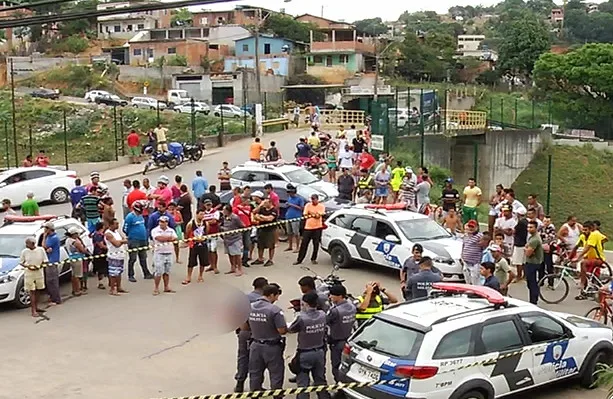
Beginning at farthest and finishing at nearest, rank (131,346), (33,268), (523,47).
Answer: (523,47) → (33,268) → (131,346)

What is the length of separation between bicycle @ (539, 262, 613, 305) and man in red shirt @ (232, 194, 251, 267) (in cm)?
622

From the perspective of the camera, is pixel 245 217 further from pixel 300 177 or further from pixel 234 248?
pixel 300 177

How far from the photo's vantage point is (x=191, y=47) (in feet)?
308

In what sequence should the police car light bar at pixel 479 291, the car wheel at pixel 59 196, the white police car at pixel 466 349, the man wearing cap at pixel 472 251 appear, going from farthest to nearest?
the car wheel at pixel 59 196 → the man wearing cap at pixel 472 251 → the police car light bar at pixel 479 291 → the white police car at pixel 466 349

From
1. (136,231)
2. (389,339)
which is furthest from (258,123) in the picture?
(389,339)

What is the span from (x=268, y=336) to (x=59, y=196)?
18527 mm

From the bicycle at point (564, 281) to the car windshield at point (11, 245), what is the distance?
9920 mm

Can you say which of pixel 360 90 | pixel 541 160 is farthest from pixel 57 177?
pixel 360 90

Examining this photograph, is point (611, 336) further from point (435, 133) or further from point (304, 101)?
point (304, 101)

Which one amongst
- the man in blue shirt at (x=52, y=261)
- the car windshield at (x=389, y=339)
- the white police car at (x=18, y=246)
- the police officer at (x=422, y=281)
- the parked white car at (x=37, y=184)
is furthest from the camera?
the parked white car at (x=37, y=184)

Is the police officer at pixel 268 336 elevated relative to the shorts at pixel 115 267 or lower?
elevated

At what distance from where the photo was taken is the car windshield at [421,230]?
17406mm

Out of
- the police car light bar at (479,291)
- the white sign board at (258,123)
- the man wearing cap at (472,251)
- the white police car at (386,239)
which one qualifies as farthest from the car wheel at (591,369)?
the white sign board at (258,123)

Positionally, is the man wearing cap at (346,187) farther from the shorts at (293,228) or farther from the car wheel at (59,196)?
the car wheel at (59,196)
